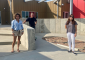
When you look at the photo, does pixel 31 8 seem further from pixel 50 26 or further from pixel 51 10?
pixel 50 26

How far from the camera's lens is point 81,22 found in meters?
10.3

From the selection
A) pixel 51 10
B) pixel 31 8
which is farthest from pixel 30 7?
pixel 51 10

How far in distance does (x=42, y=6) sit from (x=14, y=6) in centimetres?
600

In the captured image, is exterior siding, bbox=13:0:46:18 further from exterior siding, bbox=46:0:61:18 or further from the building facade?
exterior siding, bbox=46:0:61:18

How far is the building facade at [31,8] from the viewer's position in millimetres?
18672

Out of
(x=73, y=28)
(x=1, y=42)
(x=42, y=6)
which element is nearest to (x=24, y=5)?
(x=42, y=6)

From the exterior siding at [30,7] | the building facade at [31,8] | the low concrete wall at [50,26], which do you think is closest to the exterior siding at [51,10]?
the building facade at [31,8]

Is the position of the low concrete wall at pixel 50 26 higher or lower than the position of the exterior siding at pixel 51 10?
lower

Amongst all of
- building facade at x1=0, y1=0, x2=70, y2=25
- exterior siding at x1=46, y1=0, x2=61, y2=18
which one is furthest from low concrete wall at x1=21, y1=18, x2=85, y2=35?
exterior siding at x1=46, y1=0, x2=61, y2=18

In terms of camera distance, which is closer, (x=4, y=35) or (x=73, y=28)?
(x=73, y=28)

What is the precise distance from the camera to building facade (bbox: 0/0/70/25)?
1867cm

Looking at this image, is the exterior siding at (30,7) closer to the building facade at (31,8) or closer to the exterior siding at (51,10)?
the building facade at (31,8)

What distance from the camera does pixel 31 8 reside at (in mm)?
20266

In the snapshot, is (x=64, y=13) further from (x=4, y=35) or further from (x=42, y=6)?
(x=4, y=35)
